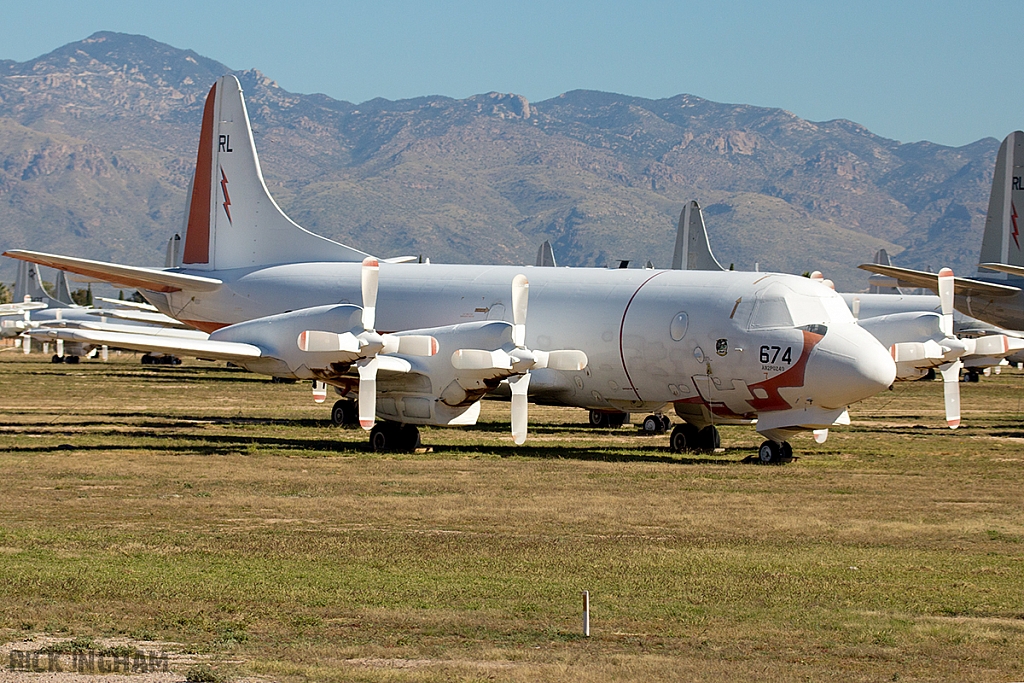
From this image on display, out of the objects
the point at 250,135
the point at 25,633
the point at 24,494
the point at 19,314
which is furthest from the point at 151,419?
the point at 19,314

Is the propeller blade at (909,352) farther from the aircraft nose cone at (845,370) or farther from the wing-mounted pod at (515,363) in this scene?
the wing-mounted pod at (515,363)

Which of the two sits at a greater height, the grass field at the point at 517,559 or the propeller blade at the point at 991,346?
the propeller blade at the point at 991,346

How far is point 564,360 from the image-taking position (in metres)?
25.7

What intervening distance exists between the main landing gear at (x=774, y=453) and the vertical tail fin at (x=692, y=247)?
21474mm

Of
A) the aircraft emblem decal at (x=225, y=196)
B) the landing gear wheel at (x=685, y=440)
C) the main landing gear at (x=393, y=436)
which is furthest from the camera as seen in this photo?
the aircraft emblem decal at (x=225, y=196)

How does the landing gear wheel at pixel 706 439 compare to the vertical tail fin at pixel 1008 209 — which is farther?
the vertical tail fin at pixel 1008 209

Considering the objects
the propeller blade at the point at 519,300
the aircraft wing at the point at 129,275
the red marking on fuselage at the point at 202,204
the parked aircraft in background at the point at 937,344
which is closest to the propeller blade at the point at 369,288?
the propeller blade at the point at 519,300

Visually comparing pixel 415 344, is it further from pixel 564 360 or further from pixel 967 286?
pixel 967 286

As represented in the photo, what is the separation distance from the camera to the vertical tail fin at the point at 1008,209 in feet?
130

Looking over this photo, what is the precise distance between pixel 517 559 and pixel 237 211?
2134 centimetres

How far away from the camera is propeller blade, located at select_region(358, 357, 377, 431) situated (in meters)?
24.4

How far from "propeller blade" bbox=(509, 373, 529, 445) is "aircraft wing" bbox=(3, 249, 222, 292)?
30.3 ft

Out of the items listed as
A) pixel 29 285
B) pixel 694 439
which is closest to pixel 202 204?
pixel 694 439

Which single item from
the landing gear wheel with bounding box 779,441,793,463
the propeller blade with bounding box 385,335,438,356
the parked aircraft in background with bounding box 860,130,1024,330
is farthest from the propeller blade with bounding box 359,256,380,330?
the parked aircraft in background with bounding box 860,130,1024,330
